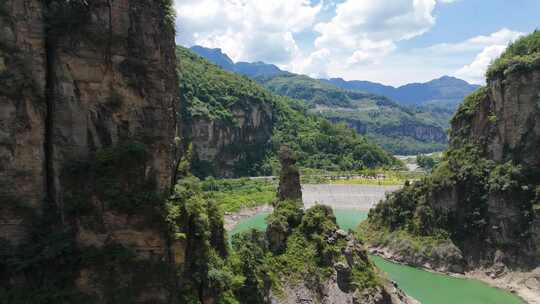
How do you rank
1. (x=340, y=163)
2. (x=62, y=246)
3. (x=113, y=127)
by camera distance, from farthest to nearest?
(x=340, y=163) < (x=113, y=127) < (x=62, y=246)

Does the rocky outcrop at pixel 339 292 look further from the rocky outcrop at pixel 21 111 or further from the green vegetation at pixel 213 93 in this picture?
the green vegetation at pixel 213 93

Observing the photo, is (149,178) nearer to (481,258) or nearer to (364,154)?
(481,258)

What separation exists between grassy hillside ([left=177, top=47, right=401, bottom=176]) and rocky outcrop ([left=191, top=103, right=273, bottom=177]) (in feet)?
3.39

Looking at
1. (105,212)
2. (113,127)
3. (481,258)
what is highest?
(113,127)

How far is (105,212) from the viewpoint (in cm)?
1798

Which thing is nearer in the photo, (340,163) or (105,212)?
(105,212)

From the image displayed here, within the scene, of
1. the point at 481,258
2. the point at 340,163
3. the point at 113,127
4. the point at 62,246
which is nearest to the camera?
the point at 62,246

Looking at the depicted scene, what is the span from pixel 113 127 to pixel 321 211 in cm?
1816

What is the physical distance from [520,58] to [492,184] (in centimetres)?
1316

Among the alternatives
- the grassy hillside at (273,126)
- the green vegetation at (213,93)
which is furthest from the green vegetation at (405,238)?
the green vegetation at (213,93)

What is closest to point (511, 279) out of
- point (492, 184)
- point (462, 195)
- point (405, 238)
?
point (492, 184)

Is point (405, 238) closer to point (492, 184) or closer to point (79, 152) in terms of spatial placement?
point (492, 184)

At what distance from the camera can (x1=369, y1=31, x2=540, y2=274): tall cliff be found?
4459 cm

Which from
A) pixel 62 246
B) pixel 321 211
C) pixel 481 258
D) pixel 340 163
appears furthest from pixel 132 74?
pixel 340 163
